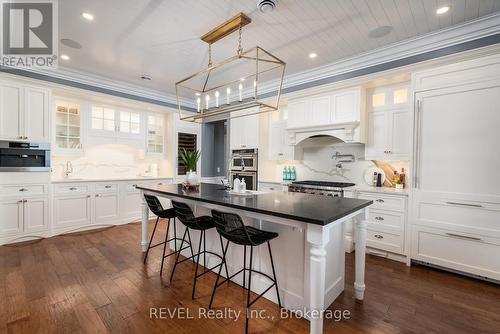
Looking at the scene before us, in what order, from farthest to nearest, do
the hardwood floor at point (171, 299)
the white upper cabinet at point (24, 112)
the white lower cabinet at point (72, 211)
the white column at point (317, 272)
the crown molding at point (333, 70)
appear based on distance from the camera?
the white lower cabinet at point (72, 211) < the white upper cabinet at point (24, 112) < the crown molding at point (333, 70) < the hardwood floor at point (171, 299) < the white column at point (317, 272)

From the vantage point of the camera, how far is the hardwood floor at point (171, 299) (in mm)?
1822

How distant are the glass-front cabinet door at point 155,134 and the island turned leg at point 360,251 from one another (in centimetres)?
475

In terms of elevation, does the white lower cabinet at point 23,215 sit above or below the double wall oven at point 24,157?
below

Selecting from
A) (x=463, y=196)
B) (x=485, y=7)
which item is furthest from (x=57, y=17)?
(x=463, y=196)

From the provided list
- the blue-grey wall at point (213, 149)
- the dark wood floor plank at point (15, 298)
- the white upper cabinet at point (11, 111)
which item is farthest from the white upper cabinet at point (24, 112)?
the blue-grey wall at point (213, 149)

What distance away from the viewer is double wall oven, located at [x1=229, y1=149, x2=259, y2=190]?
4.80 m

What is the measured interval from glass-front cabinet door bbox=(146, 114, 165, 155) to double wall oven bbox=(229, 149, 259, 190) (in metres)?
1.85

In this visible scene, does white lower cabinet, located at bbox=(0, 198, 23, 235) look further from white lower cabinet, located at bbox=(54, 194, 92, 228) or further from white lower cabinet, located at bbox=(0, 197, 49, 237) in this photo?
white lower cabinet, located at bbox=(54, 194, 92, 228)

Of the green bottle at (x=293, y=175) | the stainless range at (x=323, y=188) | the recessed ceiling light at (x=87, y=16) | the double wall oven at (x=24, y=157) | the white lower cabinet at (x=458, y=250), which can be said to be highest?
the recessed ceiling light at (x=87, y=16)

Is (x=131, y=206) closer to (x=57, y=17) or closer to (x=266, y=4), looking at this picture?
(x=57, y=17)

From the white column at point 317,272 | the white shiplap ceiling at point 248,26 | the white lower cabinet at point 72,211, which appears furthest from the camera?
the white lower cabinet at point 72,211

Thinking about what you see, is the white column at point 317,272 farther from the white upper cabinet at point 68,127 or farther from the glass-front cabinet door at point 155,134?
the glass-front cabinet door at point 155,134

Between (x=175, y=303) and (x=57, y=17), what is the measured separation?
130 inches

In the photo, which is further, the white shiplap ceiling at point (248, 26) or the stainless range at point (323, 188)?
the stainless range at point (323, 188)
